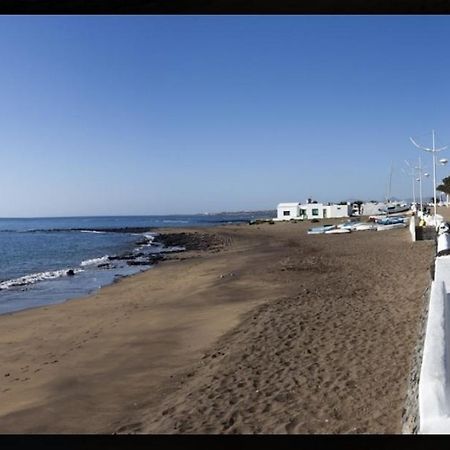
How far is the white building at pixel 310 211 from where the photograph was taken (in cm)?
6406

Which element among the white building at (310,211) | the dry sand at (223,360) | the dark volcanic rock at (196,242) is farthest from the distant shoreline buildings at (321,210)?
the dry sand at (223,360)

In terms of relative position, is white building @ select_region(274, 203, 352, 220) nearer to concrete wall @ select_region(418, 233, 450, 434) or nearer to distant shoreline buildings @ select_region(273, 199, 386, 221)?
distant shoreline buildings @ select_region(273, 199, 386, 221)

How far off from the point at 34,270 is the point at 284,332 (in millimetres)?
18703

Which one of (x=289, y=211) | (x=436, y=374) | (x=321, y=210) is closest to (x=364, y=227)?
(x=321, y=210)

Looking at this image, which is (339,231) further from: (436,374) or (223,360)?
(436,374)

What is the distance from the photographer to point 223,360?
5676 millimetres

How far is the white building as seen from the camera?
210 ft

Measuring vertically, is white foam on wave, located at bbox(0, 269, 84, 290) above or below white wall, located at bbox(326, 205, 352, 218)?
below

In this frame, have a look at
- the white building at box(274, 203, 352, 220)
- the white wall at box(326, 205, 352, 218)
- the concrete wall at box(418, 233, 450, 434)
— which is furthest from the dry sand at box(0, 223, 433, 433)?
the white building at box(274, 203, 352, 220)

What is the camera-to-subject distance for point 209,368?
5453 mm
